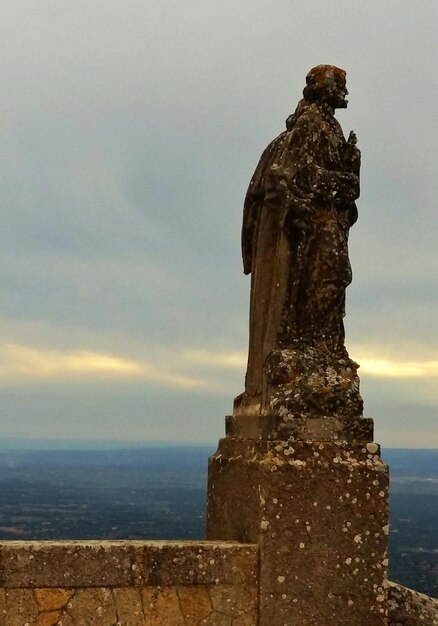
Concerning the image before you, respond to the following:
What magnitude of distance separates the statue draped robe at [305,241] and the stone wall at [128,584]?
1.08 meters

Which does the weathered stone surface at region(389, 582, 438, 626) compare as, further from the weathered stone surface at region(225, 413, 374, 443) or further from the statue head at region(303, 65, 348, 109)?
the statue head at region(303, 65, 348, 109)

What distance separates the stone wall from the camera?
4488 millimetres

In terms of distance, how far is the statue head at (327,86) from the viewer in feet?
17.9

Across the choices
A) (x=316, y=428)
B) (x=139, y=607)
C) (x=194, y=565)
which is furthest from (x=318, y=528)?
(x=139, y=607)

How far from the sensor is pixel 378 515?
15.7ft

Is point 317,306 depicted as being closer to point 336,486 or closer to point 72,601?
point 336,486

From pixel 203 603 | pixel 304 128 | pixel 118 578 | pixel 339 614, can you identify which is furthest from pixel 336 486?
pixel 304 128

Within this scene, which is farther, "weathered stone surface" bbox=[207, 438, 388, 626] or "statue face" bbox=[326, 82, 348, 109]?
"statue face" bbox=[326, 82, 348, 109]

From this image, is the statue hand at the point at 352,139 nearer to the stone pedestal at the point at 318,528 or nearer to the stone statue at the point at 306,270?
the stone statue at the point at 306,270

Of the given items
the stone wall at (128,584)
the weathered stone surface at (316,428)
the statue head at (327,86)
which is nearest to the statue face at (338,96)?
the statue head at (327,86)

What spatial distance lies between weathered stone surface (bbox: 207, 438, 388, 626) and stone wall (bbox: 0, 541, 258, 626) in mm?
160

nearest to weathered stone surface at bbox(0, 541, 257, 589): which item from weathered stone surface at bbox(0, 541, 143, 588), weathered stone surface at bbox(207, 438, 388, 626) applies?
weathered stone surface at bbox(0, 541, 143, 588)

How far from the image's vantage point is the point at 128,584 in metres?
4.59

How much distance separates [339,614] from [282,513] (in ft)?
2.16
